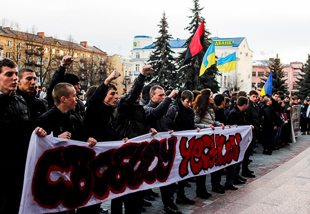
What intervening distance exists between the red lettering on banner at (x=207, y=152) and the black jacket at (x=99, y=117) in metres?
1.80

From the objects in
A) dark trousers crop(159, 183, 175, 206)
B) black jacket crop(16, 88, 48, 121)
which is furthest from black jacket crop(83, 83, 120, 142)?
dark trousers crop(159, 183, 175, 206)

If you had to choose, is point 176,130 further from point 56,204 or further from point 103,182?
point 56,204

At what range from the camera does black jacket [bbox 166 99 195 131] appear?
18.5ft

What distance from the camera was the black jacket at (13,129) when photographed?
330 centimetres

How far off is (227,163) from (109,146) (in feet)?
11.0

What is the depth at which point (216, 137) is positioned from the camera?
6.52 metres

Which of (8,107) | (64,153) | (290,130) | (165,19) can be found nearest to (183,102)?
(64,153)

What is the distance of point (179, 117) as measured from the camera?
5.76 metres

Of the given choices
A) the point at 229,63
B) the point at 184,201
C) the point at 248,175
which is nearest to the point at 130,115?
the point at 184,201

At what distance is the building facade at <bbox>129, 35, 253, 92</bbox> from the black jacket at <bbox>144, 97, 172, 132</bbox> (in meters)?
69.4

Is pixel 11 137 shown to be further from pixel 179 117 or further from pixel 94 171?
pixel 179 117

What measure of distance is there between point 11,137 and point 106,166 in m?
1.35

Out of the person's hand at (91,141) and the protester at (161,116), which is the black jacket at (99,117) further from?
the protester at (161,116)

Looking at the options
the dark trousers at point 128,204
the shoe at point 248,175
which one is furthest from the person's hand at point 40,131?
the shoe at point 248,175
